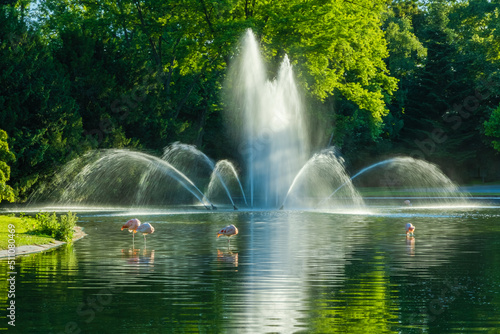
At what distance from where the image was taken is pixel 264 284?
525 inches

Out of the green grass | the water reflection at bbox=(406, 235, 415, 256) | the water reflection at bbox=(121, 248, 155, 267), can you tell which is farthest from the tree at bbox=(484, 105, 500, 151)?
the water reflection at bbox=(121, 248, 155, 267)

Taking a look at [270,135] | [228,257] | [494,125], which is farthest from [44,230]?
[494,125]

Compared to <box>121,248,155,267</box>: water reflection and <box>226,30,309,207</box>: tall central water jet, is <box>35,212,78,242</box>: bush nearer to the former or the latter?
<box>121,248,155,267</box>: water reflection

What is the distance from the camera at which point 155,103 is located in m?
49.9

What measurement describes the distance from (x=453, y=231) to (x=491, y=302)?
1401cm

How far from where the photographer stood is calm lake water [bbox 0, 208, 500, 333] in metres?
9.92

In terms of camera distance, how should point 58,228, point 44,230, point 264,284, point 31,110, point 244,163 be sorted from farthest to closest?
point 244,163
point 31,110
point 44,230
point 58,228
point 264,284

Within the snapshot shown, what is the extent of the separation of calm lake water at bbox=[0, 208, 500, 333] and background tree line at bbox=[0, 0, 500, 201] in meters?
17.7

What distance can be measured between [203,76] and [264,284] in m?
49.0

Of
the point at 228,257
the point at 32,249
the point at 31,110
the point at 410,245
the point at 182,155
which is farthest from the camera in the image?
the point at 182,155

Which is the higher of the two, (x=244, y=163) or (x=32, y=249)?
(x=244, y=163)

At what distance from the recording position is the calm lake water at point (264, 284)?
9.92m

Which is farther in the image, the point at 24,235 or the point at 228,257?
the point at 24,235

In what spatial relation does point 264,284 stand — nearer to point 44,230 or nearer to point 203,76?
point 44,230
